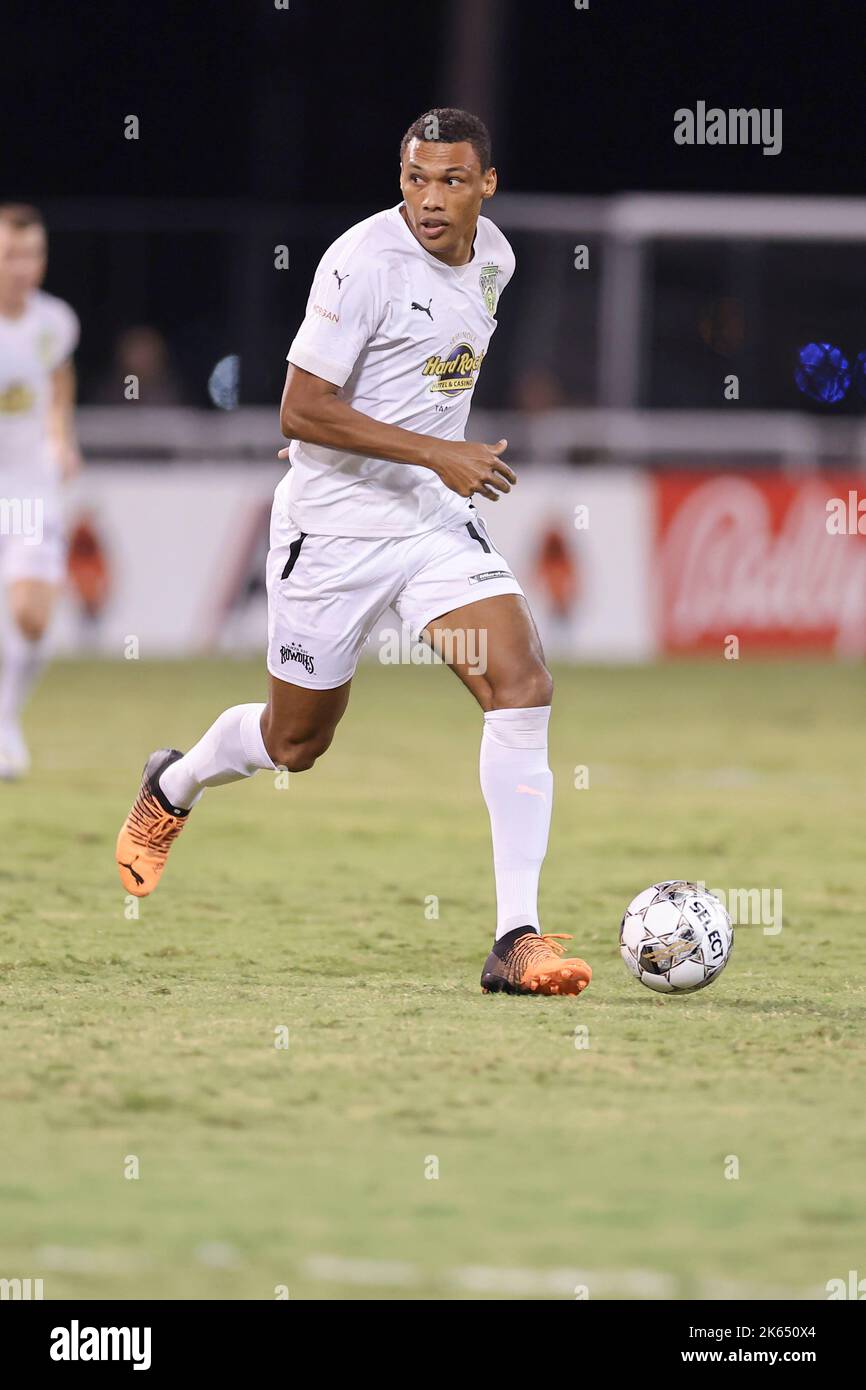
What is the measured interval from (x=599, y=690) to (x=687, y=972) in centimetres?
1028

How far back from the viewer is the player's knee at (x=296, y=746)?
23.0ft

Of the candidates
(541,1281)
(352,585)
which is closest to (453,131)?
(352,585)

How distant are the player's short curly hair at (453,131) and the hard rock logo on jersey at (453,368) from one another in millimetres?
521

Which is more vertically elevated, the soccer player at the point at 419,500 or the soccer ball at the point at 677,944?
the soccer player at the point at 419,500

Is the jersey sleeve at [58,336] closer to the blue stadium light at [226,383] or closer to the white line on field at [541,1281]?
the white line on field at [541,1281]

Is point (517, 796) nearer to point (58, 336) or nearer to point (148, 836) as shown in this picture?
point (148, 836)

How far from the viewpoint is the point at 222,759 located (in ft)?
24.0

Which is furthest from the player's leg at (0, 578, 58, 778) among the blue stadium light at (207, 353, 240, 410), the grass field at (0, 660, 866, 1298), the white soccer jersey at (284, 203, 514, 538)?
the blue stadium light at (207, 353, 240, 410)

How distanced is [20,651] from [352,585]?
5046mm

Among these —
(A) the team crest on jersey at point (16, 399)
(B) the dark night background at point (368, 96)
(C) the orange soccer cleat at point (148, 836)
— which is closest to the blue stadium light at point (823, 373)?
(B) the dark night background at point (368, 96)

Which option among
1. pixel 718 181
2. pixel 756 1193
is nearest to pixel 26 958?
pixel 756 1193

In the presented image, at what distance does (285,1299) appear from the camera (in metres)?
3.88

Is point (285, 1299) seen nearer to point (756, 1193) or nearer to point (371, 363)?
point (756, 1193)

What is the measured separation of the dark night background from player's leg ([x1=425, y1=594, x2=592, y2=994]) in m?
23.8
